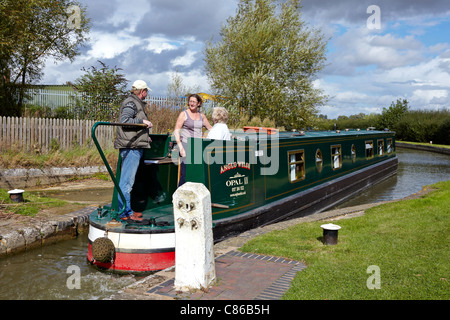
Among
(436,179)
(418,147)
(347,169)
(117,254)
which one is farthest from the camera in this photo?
(418,147)

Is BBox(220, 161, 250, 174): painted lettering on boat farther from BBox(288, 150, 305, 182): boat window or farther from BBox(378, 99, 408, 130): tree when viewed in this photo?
BBox(378, 99, 408, 130): tree

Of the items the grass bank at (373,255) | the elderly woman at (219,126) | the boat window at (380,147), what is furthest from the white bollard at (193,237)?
the boat window at (380,147)

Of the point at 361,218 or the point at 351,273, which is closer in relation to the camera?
the point at 351,273

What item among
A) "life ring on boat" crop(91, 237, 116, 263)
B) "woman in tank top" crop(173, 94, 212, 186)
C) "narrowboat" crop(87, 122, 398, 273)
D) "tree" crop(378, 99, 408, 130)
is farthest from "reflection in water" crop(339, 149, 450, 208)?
"tree" crop(378, 99, 408, 130)

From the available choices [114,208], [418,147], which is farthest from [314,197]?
[418,147]

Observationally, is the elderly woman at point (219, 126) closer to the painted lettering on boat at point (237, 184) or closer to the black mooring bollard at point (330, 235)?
the painted lettering on boat at point (237, 184)

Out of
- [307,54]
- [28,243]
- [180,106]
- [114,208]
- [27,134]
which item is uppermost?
[307,54]

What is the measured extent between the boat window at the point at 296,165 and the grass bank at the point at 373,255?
76.2 inches

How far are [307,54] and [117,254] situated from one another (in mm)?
18077

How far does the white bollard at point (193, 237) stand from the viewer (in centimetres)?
347

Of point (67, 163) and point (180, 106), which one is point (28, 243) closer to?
point (67, 163)
